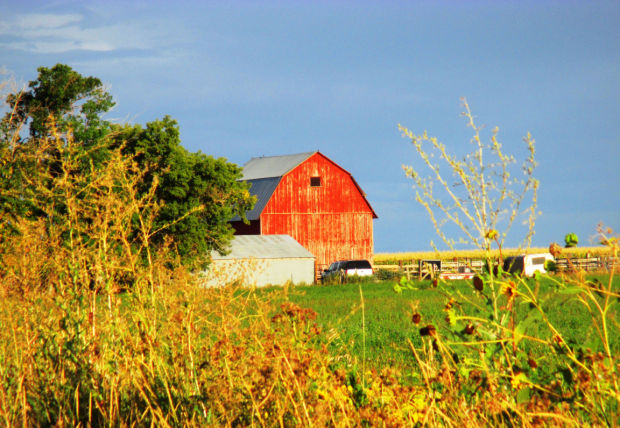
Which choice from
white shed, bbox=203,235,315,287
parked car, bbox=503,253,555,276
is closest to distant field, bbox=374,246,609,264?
parked car, bbox=503,253,555,276

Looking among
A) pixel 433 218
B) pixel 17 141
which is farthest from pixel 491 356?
pixel 17 141

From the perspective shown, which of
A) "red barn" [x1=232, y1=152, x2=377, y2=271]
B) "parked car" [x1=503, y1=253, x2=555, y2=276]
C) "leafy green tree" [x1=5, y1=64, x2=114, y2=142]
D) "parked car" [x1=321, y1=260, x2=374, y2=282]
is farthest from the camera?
"red barn" [x1=232, y1=152, x2=377, y2=271]

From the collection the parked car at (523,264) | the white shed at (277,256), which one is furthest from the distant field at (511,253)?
the white shed at (277,256)

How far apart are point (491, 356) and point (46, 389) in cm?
275

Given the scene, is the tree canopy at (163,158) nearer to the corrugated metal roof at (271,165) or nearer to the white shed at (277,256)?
the white shed at (277,256)

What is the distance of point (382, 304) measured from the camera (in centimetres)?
2023

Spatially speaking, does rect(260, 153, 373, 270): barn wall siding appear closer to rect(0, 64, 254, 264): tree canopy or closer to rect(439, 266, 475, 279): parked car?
rect(0, 64, 254, 264): tree canopy

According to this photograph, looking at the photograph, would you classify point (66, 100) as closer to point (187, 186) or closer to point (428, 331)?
point (187, 186)

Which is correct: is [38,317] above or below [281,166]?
below

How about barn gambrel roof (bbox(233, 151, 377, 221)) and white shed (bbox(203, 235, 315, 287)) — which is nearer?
white shed (bbox(203, 235, 315, 287))

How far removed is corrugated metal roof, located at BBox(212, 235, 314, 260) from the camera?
38812mm

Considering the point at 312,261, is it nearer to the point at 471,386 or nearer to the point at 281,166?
the point at 281,166

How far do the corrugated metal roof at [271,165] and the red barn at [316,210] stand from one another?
4.7 inches

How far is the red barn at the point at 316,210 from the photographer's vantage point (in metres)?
44.0
